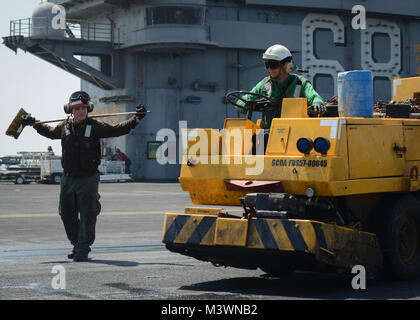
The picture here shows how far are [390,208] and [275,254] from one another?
1.64 m

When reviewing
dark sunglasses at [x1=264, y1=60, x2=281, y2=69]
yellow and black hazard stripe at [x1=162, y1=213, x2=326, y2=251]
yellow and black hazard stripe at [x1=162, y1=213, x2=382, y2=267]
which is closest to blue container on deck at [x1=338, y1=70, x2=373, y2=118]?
dark sunglasses at [x1=264, y1=60, x2=281, y2=69]

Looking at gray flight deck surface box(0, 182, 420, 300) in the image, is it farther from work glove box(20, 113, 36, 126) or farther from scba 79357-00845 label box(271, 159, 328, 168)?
work glove box(20, 113, 36, 126)

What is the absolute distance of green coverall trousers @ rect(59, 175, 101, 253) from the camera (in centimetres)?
1097

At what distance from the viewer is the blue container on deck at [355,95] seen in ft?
29.9

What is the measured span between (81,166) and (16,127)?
63.1 inches

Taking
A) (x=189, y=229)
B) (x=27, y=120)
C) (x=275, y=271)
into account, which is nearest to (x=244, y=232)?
(x=189, y=229)

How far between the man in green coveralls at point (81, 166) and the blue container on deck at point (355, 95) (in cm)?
303

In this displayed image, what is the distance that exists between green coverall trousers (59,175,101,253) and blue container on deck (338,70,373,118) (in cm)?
362

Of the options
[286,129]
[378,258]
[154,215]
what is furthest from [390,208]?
[154,215]

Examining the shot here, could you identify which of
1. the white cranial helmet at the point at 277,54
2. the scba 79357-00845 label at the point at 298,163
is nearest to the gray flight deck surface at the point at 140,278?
the scba 79357-00845 label at the point at 298,163

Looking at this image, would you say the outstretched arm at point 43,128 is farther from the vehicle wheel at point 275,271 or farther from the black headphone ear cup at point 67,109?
the vehicle wheel at point 275,271

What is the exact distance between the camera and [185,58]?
53.1m

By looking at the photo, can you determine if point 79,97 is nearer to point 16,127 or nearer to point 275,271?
point 16,127
